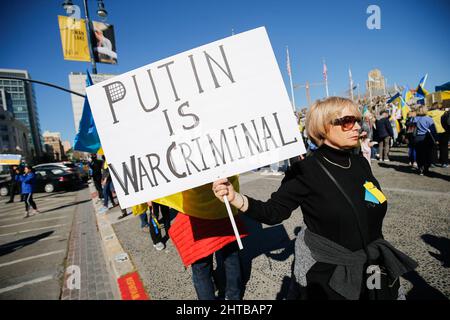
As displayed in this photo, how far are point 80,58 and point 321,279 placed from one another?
858 centimetres

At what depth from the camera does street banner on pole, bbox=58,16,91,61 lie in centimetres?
665

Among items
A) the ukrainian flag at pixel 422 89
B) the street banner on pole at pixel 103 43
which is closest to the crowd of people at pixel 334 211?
the street banner on pole at pixel 103 43

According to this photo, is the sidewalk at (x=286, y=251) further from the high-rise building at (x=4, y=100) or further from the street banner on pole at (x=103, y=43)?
the high-rise building at (x=4, y=100)

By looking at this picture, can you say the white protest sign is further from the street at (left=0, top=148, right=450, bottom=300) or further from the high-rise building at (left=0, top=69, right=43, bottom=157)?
the high-rise building at (left=0, top=69, right=43, bottom=157)

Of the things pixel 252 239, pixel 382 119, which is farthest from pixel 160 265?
pixel 382 119

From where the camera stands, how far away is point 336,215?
1.30 meters

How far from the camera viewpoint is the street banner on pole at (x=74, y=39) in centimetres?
665

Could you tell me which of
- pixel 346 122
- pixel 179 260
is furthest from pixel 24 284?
pixel 346 122

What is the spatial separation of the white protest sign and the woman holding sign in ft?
0.68

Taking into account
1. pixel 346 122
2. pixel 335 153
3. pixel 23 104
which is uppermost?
pixel 23 104

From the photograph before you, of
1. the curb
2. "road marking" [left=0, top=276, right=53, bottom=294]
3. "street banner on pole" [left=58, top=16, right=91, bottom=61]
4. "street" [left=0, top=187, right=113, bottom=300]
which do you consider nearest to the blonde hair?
the curb

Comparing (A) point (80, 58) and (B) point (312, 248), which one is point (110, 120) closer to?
(B) point (312, 248)

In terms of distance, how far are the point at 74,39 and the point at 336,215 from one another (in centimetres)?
860

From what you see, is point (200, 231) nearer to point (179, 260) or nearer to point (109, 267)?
point (179, 260)
